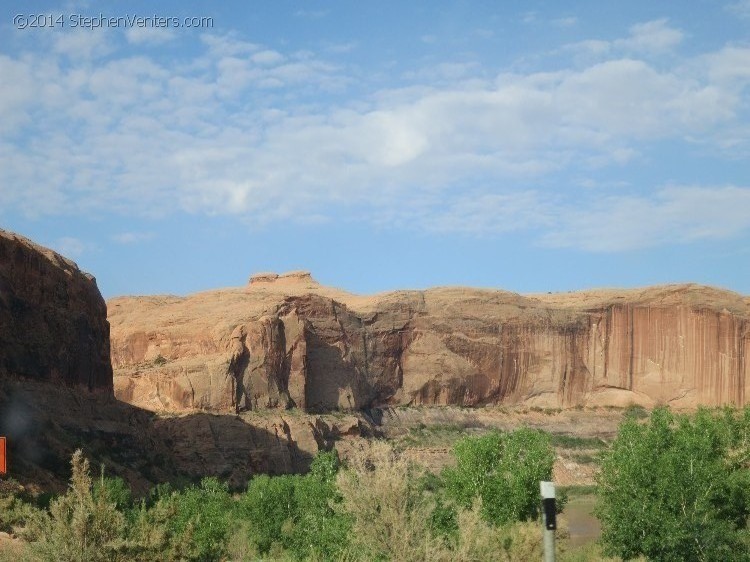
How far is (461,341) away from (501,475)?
57.7 m

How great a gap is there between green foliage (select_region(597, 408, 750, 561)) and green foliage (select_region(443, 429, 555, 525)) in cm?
203

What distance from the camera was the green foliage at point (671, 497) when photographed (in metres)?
27.1

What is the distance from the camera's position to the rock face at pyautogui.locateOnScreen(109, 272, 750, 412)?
236 ft

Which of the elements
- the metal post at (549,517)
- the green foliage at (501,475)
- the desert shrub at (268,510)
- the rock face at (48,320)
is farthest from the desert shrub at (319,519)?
the rock face at (48,320)

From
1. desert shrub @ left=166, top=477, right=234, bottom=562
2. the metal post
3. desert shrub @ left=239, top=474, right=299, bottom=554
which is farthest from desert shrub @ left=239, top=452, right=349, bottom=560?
the metal post

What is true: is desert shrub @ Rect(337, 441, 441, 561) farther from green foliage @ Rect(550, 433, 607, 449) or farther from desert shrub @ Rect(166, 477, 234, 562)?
green foliage @ Rect(550, 433, 607, 449)

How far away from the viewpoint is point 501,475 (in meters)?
31.8

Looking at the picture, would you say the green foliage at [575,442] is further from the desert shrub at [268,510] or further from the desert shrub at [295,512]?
the desert shrub at [268,510]

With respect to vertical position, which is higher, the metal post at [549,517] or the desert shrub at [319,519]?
the metal post at [549,517]

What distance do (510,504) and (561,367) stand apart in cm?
6329

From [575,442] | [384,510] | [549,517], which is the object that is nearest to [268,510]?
[384,510]

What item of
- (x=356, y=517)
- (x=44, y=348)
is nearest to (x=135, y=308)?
(x=44, y=348)

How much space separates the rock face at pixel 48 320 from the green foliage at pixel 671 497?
25986mm

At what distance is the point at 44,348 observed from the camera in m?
47.3
